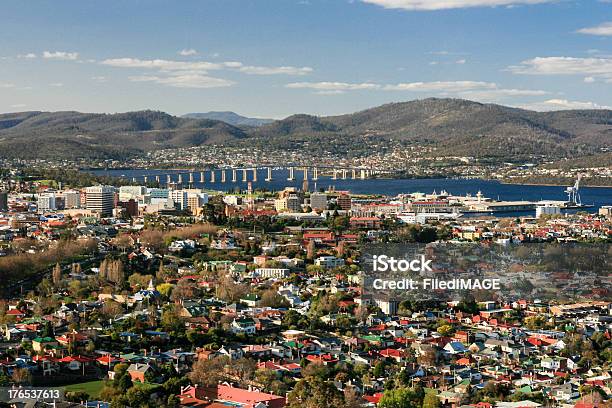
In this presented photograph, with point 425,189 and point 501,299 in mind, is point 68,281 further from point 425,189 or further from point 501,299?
point 425,189

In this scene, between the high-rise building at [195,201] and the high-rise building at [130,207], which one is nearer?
the high-rise building at [130,207]

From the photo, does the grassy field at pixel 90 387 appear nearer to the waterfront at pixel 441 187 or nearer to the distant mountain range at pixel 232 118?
the waterfront at pixel 441 187

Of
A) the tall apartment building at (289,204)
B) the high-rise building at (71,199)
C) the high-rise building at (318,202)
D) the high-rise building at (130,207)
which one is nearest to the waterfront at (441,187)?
the high-rise building at (318,202)

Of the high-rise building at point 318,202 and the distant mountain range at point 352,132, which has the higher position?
the distant mountain range at point 352,132

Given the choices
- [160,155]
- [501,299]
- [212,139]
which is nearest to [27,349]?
[501,299]

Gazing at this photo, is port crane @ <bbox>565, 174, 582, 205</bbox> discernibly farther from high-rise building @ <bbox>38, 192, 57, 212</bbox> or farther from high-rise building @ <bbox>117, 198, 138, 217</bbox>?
high-rise building @ <bbox>38, 192, 57, 212</bbox>

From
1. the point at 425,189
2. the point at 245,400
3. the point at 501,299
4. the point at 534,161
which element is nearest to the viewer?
the point at 245,400
